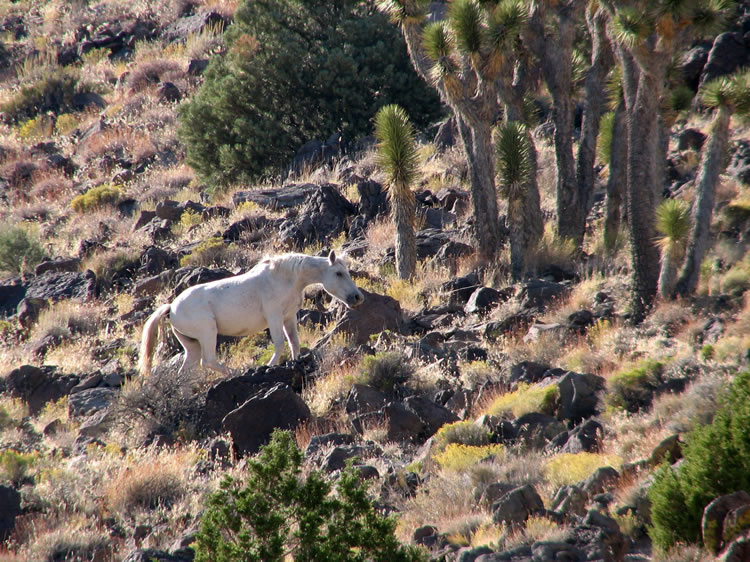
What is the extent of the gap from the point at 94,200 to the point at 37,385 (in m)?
14.1

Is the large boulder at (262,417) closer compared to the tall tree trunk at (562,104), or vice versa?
the large boulder at (262,417)

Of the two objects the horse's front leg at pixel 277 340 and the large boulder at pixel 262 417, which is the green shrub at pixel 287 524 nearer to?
the large boulder at pixel 262 417

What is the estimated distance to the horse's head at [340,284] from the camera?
496 inches

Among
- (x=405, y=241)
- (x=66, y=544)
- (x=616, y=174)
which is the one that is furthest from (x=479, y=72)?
(x=66, y=544)

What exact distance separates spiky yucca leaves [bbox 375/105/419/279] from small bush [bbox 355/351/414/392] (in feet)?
18.2

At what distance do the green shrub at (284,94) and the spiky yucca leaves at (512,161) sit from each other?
11678 millimetres

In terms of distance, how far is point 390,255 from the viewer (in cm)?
1814

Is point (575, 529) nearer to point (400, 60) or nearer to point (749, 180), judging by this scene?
point (749, 180)

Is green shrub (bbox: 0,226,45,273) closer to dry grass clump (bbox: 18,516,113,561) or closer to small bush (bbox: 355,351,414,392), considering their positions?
small bush (bbox: 355,351,414,392)

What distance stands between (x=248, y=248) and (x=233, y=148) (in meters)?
7.77

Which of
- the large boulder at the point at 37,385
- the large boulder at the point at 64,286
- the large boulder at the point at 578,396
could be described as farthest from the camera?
the large boulder at the point at 64,286

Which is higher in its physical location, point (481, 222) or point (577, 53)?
point (577, 53)

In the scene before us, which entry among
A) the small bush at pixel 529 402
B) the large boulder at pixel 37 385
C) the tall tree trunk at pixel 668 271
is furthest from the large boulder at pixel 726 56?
the large boulder at pixel 37 385

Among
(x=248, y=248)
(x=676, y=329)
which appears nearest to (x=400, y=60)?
(x=248, y=248)
